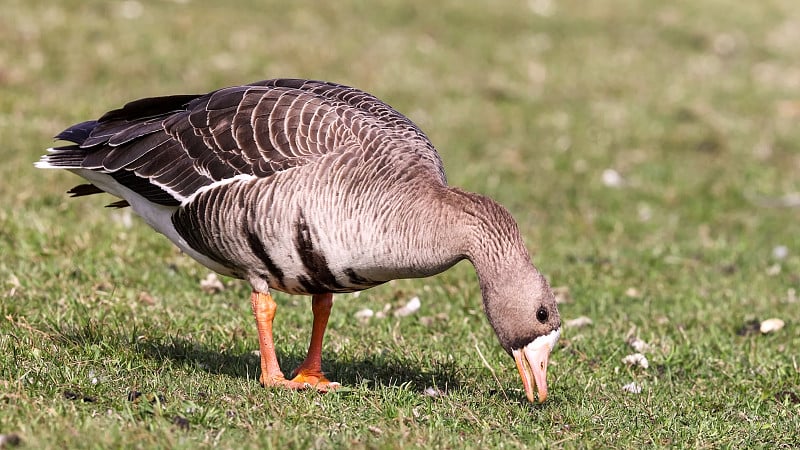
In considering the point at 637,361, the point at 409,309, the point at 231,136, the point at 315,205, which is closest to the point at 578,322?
the point at 637,361

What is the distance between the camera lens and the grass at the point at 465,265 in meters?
5.80

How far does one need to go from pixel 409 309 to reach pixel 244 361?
72.0 inches

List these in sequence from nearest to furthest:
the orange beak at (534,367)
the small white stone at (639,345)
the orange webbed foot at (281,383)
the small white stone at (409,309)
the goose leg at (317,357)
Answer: the orange beak at (534,367) → the orange webbed foot at (281,383) → the goose leg at (317,357) → the small white stone at (639,345) → the small white stone at (409,309)

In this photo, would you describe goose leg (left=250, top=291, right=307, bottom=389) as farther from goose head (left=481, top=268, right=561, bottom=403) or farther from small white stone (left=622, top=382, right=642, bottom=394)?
small white stone (left=622, top=382, right=642, bottom=394)

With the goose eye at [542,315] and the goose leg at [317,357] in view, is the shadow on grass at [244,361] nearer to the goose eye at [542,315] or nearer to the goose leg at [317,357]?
the goose leg at [317,357]

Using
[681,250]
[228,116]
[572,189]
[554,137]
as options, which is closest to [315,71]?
[554,137]

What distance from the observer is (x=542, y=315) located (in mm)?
5742

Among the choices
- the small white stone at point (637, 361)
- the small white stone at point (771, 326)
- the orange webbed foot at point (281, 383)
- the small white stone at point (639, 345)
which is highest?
the orange webbed foot at point (281, 383)

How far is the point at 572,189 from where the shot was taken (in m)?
12.8

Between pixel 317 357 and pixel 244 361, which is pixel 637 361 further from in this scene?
pixel 244 361

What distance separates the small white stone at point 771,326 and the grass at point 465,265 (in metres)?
0.05

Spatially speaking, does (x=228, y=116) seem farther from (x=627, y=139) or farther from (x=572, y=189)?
(x=627, y=139)

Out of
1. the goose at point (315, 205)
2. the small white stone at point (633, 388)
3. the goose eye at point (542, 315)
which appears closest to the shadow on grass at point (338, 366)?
the goose at point (315, 205)

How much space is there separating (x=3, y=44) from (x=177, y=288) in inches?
304
